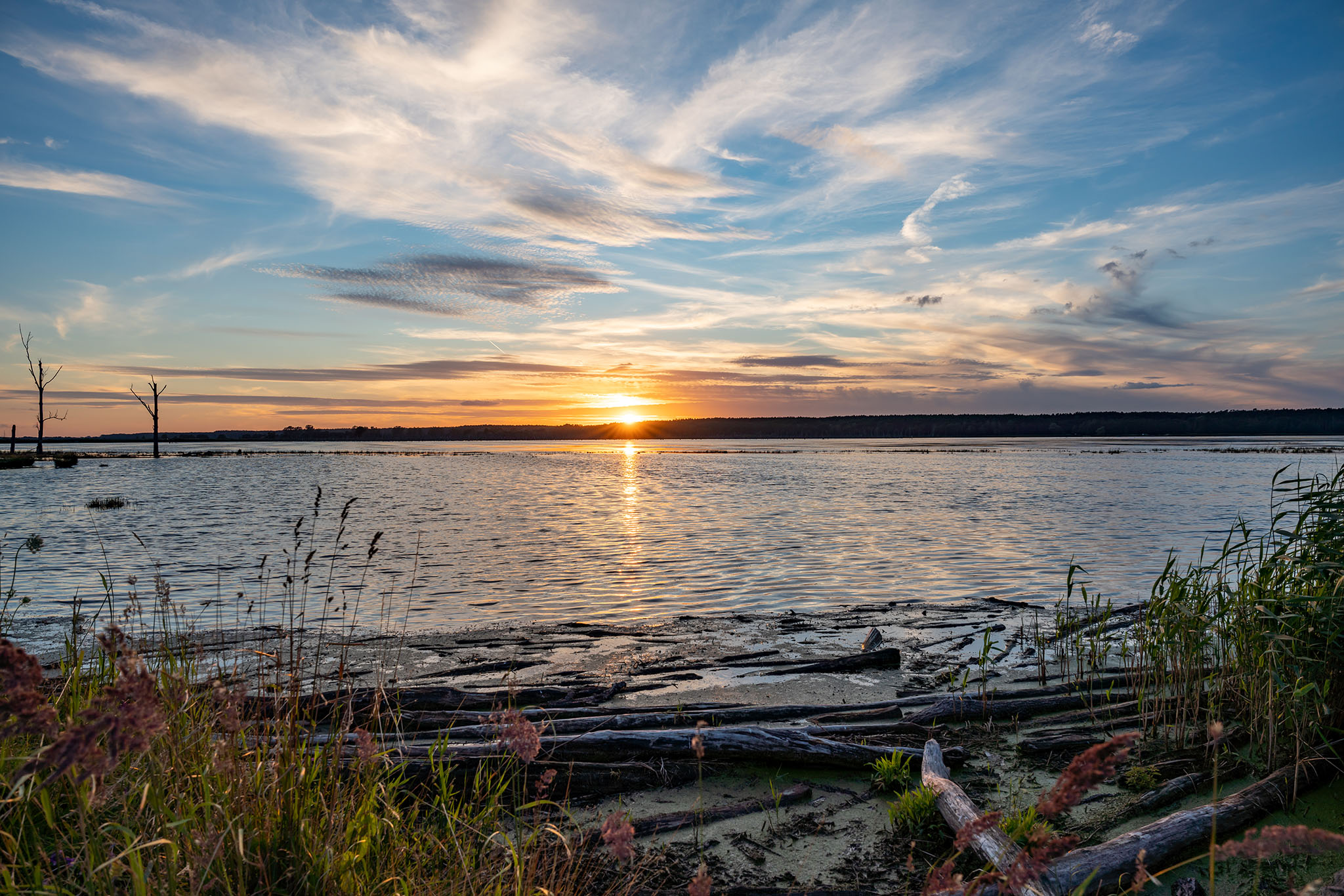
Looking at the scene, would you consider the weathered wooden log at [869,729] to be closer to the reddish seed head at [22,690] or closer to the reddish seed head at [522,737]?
the reddish seed head at [522,737]

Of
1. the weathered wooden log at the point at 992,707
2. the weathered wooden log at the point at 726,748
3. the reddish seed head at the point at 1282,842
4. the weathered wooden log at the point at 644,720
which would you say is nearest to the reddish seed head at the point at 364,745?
the weathered wooden log at the point at 644,720

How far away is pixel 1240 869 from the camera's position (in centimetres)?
460

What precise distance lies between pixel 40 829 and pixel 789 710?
546 cm

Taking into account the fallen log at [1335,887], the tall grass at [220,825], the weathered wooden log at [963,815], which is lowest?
the weathered wooden log at [963,815]

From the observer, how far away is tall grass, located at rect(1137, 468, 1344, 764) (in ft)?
18.0

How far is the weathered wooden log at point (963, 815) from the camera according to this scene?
12.2ft

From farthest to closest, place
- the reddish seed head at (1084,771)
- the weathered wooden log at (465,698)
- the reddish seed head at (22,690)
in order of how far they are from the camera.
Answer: the weathered wooden log at (465,698)
the reddish seed head at (22,690)
the reddish seed head at (1084,771)

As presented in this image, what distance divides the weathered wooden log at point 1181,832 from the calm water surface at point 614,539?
472cm

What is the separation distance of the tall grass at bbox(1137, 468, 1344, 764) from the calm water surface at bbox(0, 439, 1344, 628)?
21.9 feet

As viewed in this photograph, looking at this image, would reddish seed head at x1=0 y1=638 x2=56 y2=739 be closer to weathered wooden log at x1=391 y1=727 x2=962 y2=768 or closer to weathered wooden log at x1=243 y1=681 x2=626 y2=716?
weathered wooden log at x1=391 y1=727 x2=962 y2=768

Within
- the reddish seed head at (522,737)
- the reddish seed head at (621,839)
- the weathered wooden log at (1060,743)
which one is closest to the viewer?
the reddish seed head at (621,839)

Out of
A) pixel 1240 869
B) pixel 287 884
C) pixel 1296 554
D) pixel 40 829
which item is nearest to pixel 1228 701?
pixel 1296 554

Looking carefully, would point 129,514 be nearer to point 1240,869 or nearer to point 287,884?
point 287,884

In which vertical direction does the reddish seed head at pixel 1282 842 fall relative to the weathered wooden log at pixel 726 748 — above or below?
above
